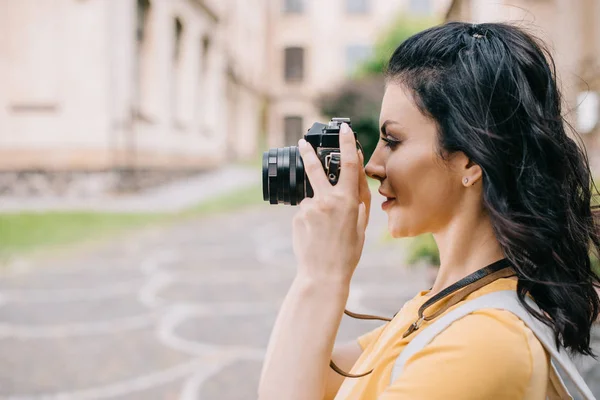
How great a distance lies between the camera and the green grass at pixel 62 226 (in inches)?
331

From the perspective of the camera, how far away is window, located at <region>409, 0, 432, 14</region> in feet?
103

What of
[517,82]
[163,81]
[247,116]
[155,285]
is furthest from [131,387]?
[247,116]

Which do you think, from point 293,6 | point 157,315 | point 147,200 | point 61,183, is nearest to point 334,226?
point 157,315

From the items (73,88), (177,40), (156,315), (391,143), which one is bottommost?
(156,315)

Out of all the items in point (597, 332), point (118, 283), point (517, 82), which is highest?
point (517, 82)

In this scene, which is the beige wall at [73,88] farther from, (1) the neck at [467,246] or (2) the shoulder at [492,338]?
(2) the shoulder at [492,338]

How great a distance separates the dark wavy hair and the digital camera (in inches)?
6.6

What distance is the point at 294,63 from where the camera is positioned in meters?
33.1

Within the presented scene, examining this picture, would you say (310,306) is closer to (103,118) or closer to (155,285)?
(155,285)

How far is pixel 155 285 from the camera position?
629cm

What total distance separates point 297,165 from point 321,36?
107ft

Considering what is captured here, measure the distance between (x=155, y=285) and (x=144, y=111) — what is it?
8360 mm

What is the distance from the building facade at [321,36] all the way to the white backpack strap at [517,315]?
31362 millimetres

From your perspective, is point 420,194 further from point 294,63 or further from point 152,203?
point 294,63
